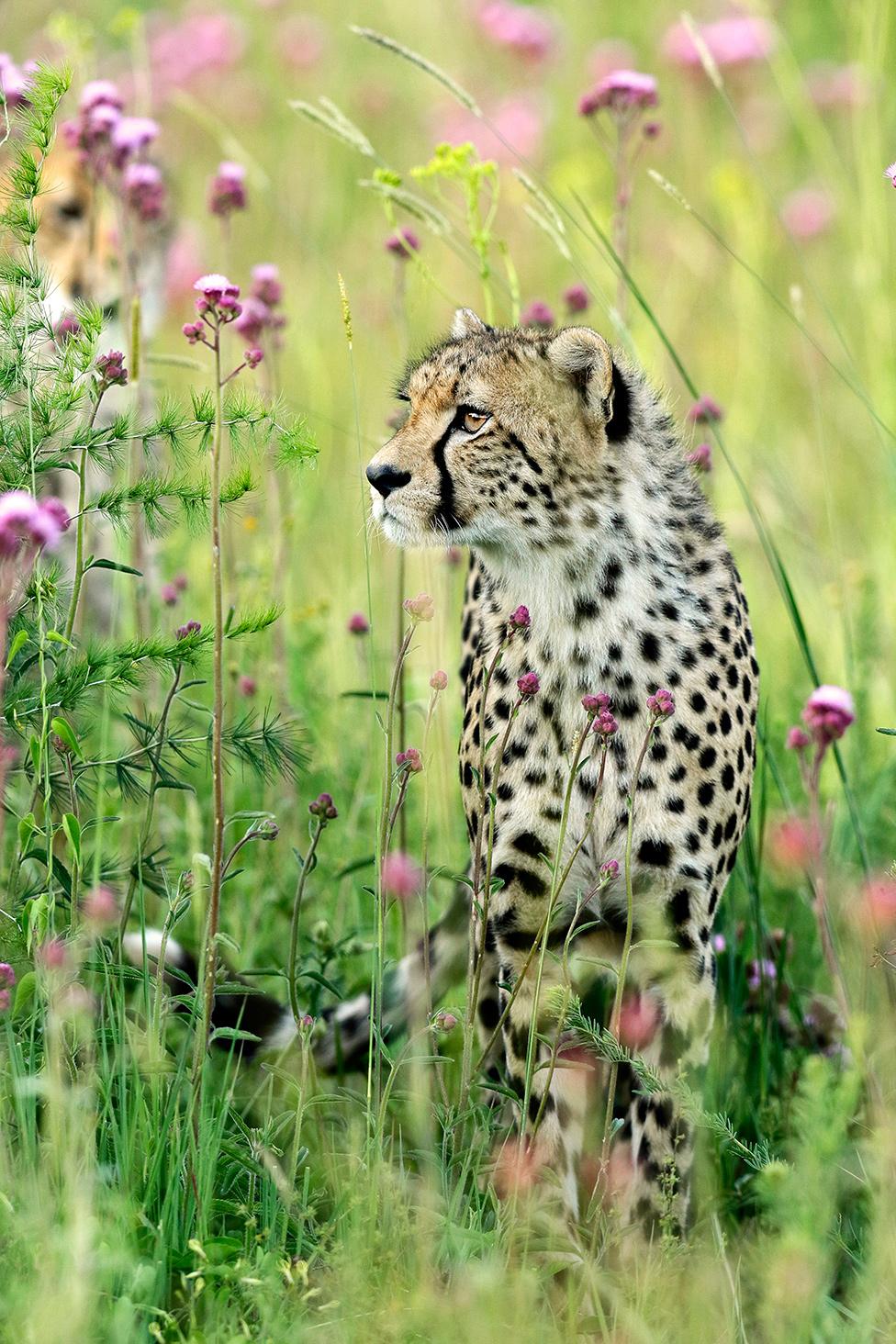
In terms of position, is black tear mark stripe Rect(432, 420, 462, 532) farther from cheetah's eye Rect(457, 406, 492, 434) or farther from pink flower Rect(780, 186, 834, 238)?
pink flower Rect(780, 186, 834, 238)

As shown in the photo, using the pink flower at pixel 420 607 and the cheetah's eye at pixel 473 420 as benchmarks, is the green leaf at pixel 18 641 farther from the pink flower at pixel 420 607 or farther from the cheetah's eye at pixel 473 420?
the cheetah's eye at pixel 473 420

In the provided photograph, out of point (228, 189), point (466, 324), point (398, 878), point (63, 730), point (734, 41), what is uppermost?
point (734, 41)

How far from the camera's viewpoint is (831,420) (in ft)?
22.3

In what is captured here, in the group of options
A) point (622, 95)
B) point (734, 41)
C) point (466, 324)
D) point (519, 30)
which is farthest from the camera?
point (734, 41)

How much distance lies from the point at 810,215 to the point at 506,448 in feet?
15.3

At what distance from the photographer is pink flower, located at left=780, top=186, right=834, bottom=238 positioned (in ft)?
23.1

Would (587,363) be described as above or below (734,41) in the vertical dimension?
below

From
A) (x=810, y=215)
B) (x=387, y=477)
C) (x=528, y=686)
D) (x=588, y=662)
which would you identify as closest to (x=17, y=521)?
(x=528, y=686)

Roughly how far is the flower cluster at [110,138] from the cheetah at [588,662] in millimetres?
893

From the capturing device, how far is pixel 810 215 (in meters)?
7.07

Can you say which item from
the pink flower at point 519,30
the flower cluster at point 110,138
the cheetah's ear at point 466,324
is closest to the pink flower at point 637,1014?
the cheetah's ear at point 466,324

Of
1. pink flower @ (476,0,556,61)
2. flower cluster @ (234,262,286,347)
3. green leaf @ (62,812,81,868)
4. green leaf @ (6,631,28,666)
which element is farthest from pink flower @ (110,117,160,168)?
pink flower @ (476,0,556,61)

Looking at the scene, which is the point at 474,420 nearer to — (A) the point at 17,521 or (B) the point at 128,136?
(B) the point at 128,136

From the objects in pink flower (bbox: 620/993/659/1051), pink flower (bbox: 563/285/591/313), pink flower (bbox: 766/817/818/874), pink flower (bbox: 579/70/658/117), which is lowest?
pink flower (bbox: 620/993/659/1051)
